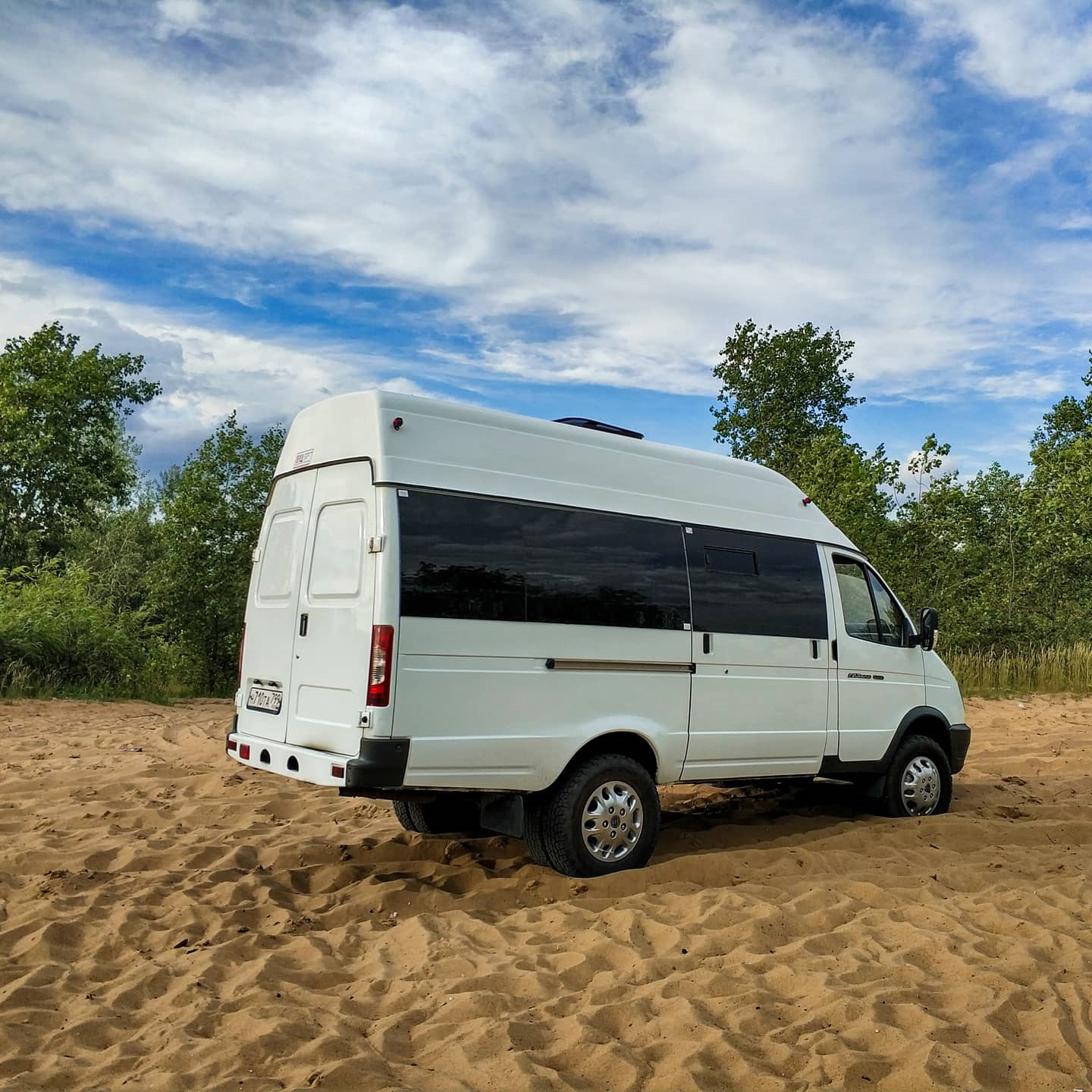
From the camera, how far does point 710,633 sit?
7133 mm

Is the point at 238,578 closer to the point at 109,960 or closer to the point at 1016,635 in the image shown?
the point at 1016,635

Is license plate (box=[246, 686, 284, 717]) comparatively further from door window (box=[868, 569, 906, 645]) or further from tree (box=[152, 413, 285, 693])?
tree (box=[152, 413, 285, 693])

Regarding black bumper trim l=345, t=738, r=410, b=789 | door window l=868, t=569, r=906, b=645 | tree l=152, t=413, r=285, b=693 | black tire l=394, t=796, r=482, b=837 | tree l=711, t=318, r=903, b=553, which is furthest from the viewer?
tree l=711, t=318, r=903, b=553

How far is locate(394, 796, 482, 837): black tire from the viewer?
7.29 m

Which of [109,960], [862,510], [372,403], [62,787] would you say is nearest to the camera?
[109,960]

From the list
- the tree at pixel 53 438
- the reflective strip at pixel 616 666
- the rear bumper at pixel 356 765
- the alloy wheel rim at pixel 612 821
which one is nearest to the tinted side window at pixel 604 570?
the reflective strip at pixel 616 666

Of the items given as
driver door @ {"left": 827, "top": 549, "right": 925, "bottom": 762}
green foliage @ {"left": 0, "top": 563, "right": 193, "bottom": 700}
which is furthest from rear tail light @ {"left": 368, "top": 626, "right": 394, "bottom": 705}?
green foliage @ {"left": 0, "top": 563, "right": 193, "bottom": 700}

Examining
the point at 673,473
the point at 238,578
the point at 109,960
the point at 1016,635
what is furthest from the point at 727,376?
the point at 109,960

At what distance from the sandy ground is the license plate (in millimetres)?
1045

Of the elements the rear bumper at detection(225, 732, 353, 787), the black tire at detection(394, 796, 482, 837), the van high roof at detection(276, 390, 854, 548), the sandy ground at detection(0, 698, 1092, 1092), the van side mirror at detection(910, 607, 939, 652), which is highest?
the van high roof at detection(276, 390, 854, 548)

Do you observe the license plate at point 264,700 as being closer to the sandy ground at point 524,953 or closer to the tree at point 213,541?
the sandy ground at point 524,953

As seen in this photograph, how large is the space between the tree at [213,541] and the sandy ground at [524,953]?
640 inches

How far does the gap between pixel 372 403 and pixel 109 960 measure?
10.6ft

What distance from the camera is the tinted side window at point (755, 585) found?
7.18m
